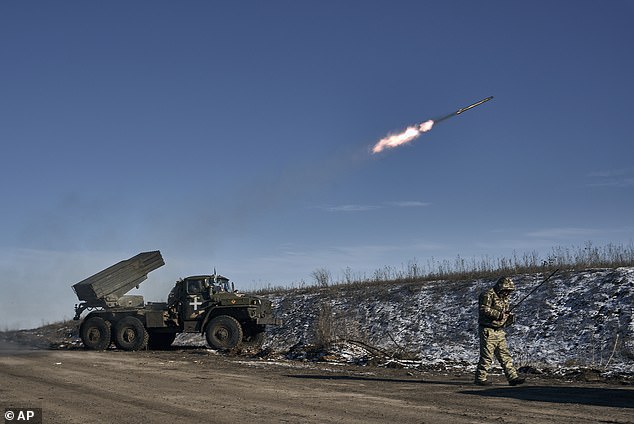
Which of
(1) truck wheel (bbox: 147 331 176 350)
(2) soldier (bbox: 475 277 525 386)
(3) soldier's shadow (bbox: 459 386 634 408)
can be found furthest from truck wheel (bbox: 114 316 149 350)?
(3) soldier's shadow (bbox: 459 386 634 408)

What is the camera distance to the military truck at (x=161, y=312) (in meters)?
20.8

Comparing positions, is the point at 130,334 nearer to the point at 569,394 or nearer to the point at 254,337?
the point at 254,337

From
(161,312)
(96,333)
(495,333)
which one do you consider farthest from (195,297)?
(495,333)

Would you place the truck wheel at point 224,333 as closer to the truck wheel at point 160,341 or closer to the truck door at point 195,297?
the truck door at point 195,297

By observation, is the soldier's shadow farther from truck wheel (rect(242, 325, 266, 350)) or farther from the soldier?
truck wheel (rect(242, 325, 266, 350))

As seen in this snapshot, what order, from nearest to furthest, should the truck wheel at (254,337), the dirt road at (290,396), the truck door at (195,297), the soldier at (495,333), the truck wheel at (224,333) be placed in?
the dirt road at (290,396) < the soldier at (495,333) < the truck wheel at (224,333) < the truck wheel at (254,337) < the truck door at (195,297)

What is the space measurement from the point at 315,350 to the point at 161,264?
7799 mm

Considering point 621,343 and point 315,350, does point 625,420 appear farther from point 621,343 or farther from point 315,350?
point 315,350

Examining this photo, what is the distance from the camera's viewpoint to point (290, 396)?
10.2m

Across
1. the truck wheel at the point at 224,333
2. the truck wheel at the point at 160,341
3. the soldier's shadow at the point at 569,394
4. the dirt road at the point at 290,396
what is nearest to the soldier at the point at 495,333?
the dirt road at the point at 290,396

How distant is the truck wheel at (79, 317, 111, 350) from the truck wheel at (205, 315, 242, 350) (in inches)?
162

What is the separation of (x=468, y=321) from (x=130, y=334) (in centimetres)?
1093

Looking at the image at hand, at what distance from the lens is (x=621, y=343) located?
1653 cm

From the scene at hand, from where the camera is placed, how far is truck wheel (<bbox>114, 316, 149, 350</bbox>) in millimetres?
21891
